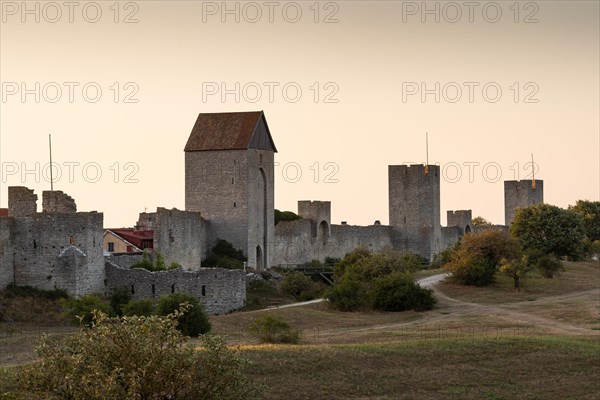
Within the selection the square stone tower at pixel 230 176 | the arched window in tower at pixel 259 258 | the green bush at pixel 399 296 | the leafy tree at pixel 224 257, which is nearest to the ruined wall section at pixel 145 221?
the square stone tower at pixel 230 176

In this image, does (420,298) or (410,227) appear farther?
(410,227)

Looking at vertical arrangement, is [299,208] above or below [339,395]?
above

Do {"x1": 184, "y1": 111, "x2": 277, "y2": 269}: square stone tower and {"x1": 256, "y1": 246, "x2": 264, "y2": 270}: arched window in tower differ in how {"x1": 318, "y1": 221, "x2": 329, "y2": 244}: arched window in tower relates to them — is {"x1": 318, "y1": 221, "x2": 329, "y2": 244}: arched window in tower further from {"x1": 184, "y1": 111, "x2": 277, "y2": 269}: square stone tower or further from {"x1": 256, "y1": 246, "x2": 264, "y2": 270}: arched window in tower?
{"x1": 184, "y1": 111, "x2": 277, "y2": 269}: square stone tower

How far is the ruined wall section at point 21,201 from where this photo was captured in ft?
162

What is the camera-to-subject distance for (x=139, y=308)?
150ft

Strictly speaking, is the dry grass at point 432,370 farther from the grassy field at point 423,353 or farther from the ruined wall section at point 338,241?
the ruined wall section at point 338,241

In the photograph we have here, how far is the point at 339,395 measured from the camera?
111 ft

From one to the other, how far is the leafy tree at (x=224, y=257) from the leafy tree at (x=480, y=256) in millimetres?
9498

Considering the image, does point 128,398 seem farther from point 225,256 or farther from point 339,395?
point 225,256

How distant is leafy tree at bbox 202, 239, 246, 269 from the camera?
63.1 m

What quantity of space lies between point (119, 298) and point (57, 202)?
505cm

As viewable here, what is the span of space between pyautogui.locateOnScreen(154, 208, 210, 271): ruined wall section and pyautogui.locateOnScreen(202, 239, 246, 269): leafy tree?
1.66ft

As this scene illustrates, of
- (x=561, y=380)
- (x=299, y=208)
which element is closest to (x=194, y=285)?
(x=561, y=380)

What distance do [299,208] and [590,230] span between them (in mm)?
22598
